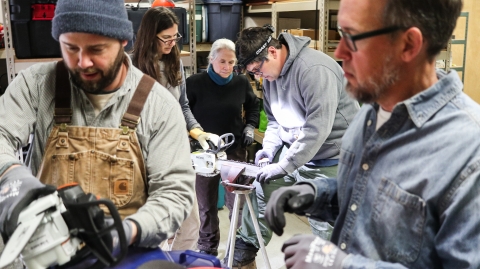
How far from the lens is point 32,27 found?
3.43 m

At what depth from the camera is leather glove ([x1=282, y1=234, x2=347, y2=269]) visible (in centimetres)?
112

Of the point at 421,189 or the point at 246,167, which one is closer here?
the point at 421,189


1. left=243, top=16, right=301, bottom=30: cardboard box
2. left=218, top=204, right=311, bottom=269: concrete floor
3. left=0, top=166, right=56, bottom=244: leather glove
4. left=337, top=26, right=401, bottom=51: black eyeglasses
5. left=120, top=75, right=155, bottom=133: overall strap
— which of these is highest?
left=337, top=26, right=401, bottom=51: black eyeglasses

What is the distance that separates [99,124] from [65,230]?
42 cm

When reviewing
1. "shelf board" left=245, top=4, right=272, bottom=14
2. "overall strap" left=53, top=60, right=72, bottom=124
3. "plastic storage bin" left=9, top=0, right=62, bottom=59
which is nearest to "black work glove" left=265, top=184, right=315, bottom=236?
"overall strap" left=53, top=60, right=72, bottom=124

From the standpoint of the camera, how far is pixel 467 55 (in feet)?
13.2

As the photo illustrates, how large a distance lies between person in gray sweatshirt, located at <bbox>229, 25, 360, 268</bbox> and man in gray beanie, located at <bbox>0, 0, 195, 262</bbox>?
1.28 m

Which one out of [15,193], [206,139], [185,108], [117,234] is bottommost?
[206,139]

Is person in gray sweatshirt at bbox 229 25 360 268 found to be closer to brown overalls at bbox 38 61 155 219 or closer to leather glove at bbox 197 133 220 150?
leather glove at bbox 197 133 220 150

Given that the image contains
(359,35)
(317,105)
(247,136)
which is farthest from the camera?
(247,136)

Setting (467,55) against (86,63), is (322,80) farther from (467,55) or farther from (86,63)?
(467,55)

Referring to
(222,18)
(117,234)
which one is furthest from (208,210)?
(117,234)

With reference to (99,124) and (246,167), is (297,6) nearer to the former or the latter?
(246,167)

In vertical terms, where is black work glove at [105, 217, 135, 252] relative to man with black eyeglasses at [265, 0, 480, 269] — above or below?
below
